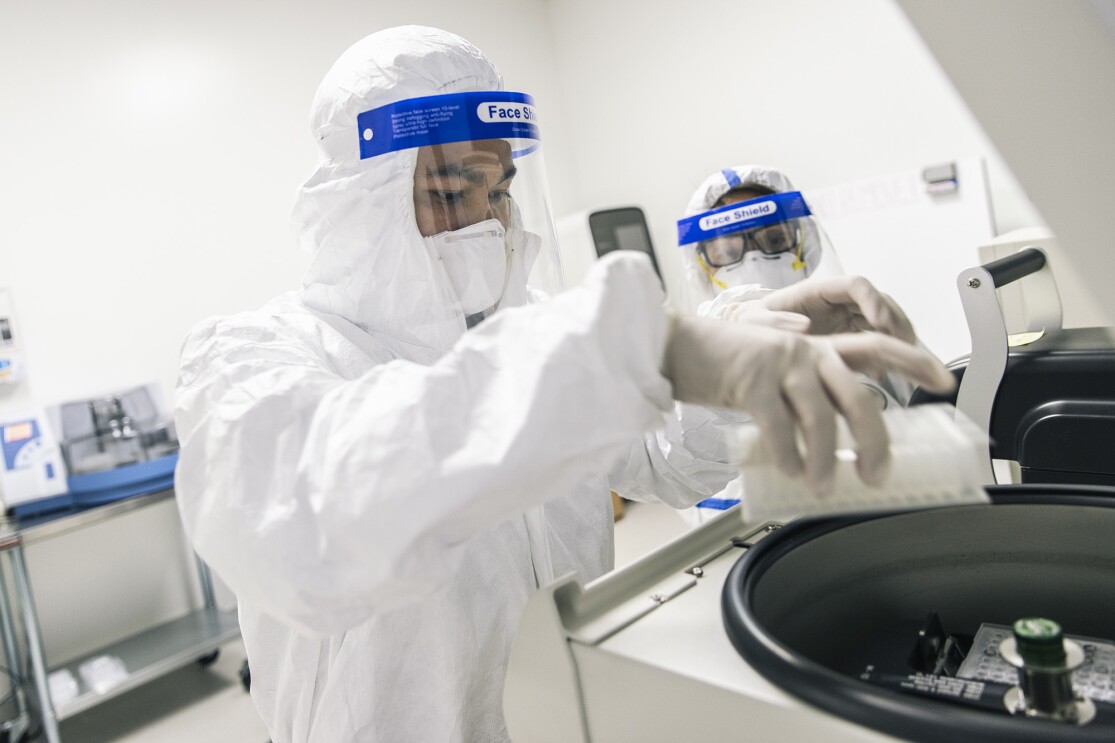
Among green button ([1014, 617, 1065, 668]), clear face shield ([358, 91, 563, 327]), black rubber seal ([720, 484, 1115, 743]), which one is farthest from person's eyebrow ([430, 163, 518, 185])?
green button ([1014, 617, 1065, 668])

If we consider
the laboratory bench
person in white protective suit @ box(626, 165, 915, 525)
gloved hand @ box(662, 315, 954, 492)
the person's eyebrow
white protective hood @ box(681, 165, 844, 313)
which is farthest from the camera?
the laboratory bench

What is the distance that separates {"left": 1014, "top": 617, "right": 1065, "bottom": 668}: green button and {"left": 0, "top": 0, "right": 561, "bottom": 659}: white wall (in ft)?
10.7

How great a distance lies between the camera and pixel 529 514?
38.2 inches

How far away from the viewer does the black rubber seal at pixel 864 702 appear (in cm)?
38

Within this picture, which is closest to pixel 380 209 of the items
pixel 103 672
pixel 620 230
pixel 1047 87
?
pixel 1047 87

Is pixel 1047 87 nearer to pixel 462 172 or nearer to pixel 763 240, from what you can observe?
pixel 462 172

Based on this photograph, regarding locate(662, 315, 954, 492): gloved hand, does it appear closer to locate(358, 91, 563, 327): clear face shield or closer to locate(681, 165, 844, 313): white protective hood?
locate(358, 91, 563, 327): clear face shield

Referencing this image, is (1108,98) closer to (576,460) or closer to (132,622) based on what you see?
(576,460)

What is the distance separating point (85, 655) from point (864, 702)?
3168 millimetres

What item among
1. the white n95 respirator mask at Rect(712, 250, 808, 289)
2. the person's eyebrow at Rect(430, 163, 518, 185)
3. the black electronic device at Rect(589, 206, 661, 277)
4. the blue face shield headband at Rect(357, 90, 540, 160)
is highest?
the black electronic device at Rect(589, 206, 661, 277)

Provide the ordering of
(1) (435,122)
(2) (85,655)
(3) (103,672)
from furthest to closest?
1. (2) (85,655)
2. (3) (103,672)
3. (1) (435,122)

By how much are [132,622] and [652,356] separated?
3240 mm

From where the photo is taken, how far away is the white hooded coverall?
1.78 ft

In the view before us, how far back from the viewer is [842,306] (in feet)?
3.04
